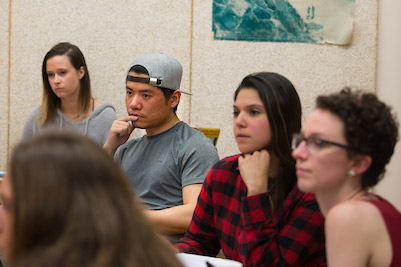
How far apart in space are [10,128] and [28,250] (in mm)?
3373

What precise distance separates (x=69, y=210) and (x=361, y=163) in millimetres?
911

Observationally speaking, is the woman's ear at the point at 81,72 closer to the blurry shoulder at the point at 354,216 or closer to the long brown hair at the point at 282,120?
the long brown hair at the point at 282,120

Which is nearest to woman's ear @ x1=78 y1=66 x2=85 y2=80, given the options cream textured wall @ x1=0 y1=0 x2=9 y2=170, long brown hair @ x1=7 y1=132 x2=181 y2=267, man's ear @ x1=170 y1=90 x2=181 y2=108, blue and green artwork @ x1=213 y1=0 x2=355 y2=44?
cream textured wall @ x1=0 y1=0 x2=9 y2=170

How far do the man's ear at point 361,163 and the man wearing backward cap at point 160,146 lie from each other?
3.38 ft

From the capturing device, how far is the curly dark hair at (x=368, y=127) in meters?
1.45

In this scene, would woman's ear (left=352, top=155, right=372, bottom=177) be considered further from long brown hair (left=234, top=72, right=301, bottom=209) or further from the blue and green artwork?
the blue and green artwork

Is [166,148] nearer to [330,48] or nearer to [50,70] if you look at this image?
[50,70]

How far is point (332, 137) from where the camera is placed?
4.81ft

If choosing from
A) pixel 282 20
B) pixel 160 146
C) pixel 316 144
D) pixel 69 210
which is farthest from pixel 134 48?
pixel 69 210

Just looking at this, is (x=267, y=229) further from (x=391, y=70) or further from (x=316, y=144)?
(x=391, y=70)

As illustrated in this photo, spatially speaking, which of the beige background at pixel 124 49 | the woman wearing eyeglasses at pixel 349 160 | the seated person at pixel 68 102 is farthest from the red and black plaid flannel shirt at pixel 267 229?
the beige background at pixel 124 49

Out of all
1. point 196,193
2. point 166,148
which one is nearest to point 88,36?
point 166,148

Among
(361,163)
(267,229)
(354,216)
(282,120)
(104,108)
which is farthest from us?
(104,108)

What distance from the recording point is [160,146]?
260 centimetres
